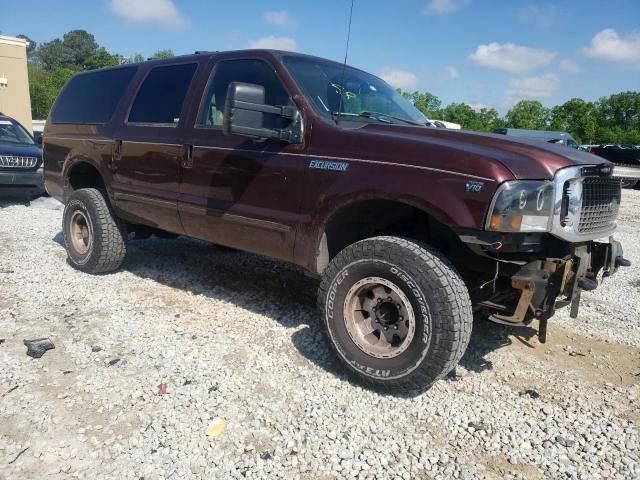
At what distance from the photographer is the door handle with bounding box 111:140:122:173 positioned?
484 cm

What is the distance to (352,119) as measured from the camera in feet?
12.0

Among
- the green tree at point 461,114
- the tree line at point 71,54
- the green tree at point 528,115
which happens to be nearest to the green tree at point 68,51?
the tree line at point 71,54

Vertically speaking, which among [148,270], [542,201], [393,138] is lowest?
[148,270]

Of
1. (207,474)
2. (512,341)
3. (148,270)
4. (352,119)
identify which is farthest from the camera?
(148,270)

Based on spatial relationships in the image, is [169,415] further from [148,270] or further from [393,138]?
[148,270]

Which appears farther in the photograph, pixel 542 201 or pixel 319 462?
pixel 542 201

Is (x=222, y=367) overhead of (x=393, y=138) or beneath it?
beneath

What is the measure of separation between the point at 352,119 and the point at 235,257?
10.2 feet

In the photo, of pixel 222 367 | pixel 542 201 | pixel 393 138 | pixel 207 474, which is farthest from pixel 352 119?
pixel 207 474

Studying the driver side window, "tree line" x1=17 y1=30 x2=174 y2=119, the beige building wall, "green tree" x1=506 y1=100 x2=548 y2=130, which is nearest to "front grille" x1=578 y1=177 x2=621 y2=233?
the driver side window

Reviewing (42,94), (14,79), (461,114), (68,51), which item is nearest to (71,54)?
(68,51)

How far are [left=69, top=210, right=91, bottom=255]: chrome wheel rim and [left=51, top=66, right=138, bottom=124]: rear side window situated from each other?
101 cm

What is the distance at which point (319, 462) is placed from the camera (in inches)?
99.9

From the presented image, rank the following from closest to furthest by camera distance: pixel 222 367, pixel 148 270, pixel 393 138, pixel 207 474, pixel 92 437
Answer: pixel 207 474, pixel 92 437, pixel 393 138, pixel 222 367, pixel 148 270
